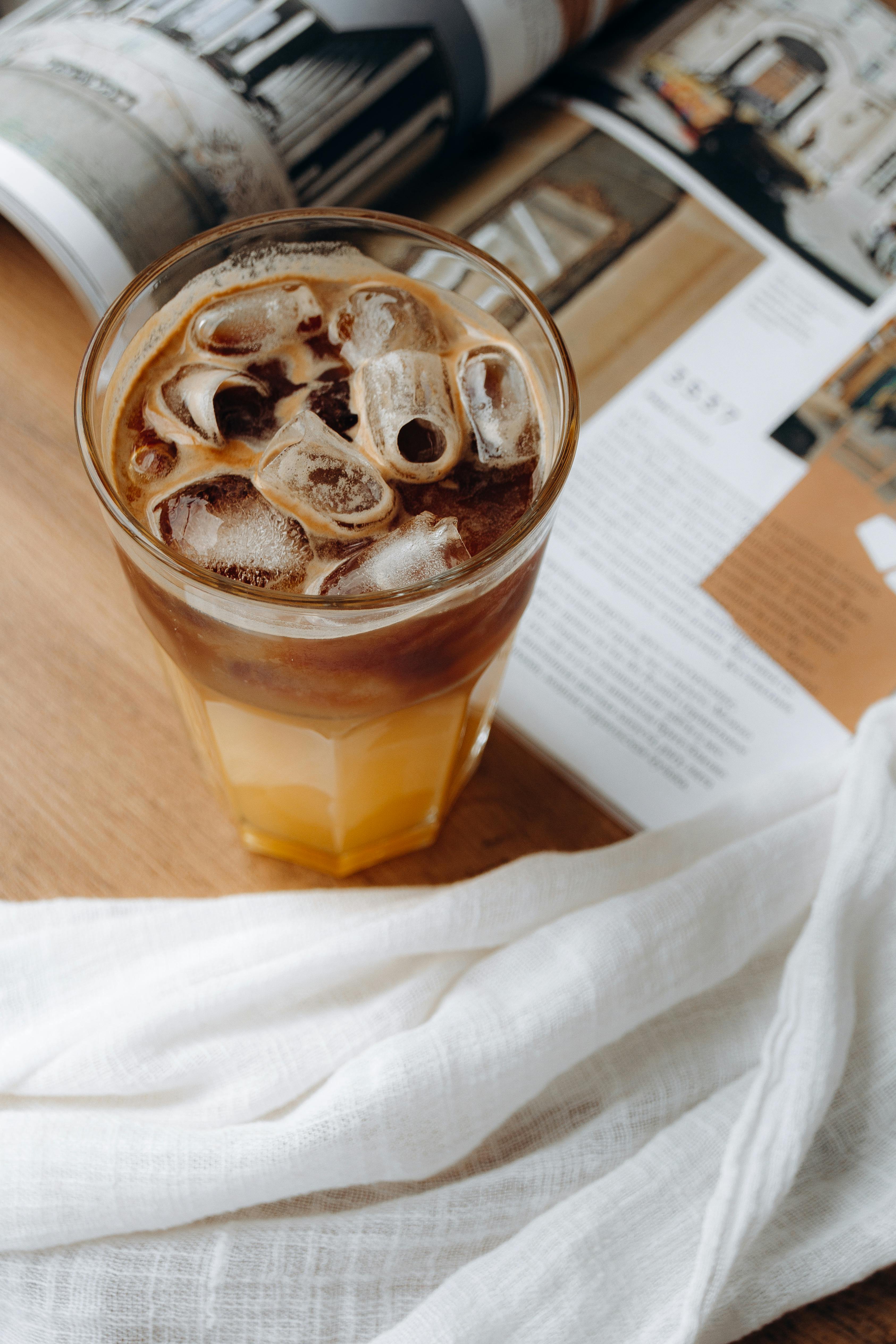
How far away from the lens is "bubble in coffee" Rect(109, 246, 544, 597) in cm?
56

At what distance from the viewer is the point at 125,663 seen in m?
0.83

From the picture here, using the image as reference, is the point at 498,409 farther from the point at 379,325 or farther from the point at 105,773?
the point at 105,773

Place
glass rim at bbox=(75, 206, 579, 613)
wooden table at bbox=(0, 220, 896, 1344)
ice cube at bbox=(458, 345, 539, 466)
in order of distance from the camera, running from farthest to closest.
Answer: wooden table at bbox=(0, 220, 896, 1344) → ice cube at bbox=(458, 345, 539, 466) → glass rim at bbox=(75, 206, 579, 613)

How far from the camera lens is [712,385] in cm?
95

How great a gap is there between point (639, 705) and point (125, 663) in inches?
15.8

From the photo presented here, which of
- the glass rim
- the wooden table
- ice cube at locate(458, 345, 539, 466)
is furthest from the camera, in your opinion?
the wooden table

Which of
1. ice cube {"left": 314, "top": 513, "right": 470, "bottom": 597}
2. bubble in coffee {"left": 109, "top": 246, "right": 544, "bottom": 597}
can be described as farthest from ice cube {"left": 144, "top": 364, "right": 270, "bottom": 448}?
ice cube {"left": 314, "top": 513, "right": 470, "bottom": 597}

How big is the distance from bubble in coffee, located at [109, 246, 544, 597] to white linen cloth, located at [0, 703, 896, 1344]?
0.27m

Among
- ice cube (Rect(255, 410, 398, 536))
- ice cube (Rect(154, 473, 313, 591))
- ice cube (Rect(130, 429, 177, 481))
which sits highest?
ice cube (Rect(255, 410, 398, 536))

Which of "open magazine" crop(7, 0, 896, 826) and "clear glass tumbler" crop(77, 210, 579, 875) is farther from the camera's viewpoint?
"open magazine" crop(7, 0, 896, 826)

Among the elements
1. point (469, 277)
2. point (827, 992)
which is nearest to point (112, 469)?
point (469, 277)

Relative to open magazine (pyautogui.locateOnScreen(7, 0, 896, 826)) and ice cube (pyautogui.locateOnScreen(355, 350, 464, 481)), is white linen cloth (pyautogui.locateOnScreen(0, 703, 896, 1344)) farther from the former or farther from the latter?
ice cube (pyautogui.locateOnScreen(355, 350, 464, 481))

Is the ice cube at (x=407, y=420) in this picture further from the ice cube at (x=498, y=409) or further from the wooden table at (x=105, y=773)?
the wooden table at (x=105, y=773)

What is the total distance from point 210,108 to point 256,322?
1.26 ft
